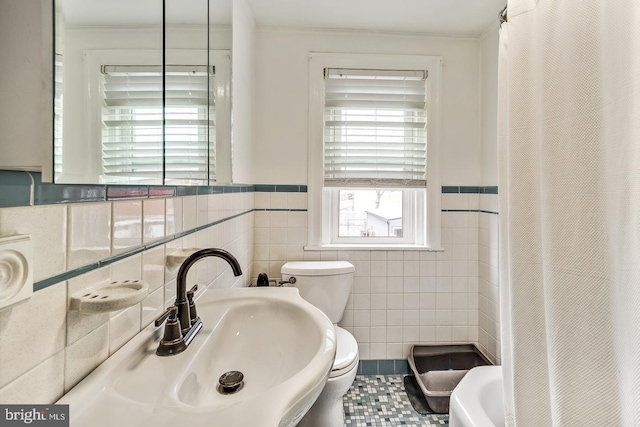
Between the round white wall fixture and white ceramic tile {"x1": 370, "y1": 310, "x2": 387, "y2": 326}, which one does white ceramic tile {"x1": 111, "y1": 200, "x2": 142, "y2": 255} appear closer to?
the round white wall fixture

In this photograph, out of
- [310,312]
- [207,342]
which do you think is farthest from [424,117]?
[207,342]

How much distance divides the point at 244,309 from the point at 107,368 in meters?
0.45

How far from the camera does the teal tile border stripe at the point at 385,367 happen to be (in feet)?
6.55

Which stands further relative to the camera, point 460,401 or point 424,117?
point 424,117

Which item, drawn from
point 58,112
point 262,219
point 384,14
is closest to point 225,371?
point 58,112

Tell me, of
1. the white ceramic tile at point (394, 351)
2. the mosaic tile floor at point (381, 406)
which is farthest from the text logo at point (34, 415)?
the white ceramic tile at point (394, 351)

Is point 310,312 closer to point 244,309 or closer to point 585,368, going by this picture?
point 244,309

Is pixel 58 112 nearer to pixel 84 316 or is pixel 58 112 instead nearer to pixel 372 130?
pixel 84 316

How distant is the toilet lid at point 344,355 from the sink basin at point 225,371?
42 centimetres

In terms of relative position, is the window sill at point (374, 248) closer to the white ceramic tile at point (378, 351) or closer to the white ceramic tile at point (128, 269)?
the white ceramic tile at point (378, 351)

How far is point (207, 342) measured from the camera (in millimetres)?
790

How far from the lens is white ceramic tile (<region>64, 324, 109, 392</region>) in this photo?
1.64 ft

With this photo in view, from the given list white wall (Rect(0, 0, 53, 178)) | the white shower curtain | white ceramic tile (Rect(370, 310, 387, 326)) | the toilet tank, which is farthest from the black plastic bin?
white wall (Rect(0, 0, 53, 178))

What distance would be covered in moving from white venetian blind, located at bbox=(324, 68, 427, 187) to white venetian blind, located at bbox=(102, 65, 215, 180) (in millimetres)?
974
